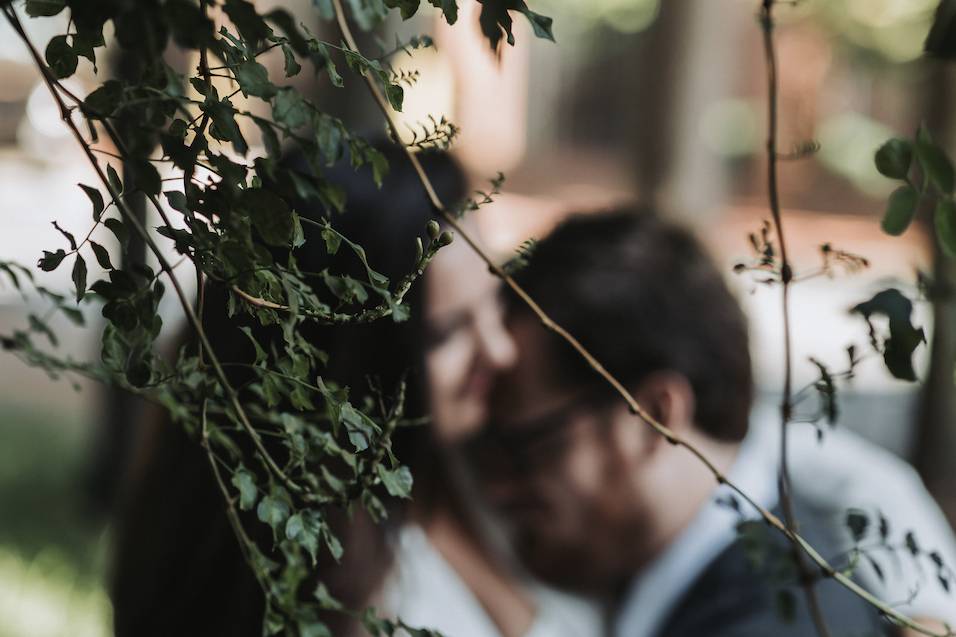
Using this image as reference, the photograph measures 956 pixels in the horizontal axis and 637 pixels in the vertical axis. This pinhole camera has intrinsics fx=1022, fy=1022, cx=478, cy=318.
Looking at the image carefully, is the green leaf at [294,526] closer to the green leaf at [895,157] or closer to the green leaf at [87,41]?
the green leaf at [87,41]

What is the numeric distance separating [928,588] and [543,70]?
41.4ft

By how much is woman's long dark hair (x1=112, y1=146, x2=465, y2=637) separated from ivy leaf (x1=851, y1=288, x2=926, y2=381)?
1.06 m

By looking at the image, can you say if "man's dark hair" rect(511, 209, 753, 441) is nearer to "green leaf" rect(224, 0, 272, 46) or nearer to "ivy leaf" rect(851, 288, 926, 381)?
"ivy leaf" rect(851, 288, 926, 381)

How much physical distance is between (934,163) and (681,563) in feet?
5.19

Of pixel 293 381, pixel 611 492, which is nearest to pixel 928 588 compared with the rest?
pixel 611 492

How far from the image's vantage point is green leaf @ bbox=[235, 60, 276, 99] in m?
0.51

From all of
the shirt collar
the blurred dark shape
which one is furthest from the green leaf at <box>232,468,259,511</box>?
the shirt collar

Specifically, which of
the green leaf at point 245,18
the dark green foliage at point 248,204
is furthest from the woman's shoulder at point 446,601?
the green leaf at point 245,18

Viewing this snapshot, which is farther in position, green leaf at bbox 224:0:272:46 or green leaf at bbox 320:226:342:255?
green leaf at bbox 320:226:342:255

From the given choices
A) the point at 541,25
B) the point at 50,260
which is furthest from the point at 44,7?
the point at 541,25

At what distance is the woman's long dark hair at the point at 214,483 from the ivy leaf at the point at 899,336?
106 centimetres

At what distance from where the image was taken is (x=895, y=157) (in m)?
0.62

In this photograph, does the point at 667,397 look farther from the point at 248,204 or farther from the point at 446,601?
the point at 248,204

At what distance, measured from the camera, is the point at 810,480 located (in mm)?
2328
